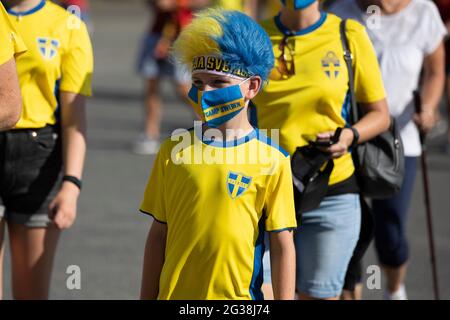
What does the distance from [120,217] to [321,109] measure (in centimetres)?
413

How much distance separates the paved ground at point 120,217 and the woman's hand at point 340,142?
214 cm

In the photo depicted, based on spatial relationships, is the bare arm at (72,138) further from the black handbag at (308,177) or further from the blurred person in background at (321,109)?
the black handbag at (308,177)

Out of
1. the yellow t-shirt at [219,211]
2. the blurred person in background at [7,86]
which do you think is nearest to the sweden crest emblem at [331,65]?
the yellow t-shirt at [219,211]

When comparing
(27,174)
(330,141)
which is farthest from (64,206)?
(330,141)

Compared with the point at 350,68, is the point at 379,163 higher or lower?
lower

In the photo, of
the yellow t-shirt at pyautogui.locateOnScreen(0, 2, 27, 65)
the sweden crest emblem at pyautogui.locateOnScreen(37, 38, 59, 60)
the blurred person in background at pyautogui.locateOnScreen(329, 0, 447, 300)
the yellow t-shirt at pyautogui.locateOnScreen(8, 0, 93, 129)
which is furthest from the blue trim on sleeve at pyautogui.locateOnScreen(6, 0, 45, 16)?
the blurred person in background at pyautogui.locateOnScreen(329, 0, 447, 300)

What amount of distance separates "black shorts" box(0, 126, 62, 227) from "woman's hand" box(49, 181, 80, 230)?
94 millimetres

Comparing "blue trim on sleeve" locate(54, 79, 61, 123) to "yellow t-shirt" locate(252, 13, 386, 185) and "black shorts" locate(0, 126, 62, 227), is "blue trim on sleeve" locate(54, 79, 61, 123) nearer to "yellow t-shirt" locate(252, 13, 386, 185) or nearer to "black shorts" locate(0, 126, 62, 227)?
"black shorts" locate(0, 126, 62, 227)

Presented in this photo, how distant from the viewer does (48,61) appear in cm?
476

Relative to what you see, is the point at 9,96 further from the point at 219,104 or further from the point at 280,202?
the point at 280,202

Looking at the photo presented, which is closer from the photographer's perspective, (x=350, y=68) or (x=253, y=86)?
(x=253, y=86)

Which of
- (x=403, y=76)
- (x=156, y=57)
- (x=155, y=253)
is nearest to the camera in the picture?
(x=155, y=253)

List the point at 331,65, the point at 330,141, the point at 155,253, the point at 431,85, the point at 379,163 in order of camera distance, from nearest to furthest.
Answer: the point at 155,253
the point at 330,141
the point at 331,65
the point at 379,163
the point at 431,85

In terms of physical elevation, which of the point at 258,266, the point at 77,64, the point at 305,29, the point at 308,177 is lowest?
the point at 258,266
